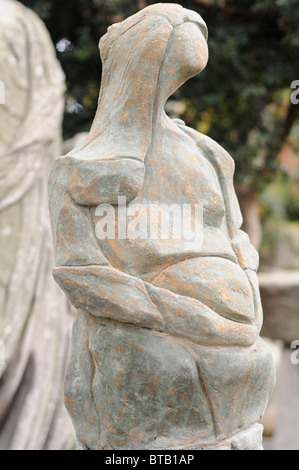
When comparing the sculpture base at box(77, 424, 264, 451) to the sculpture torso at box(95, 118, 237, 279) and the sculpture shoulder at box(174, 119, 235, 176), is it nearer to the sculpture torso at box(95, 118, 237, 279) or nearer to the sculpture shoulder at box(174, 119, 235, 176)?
the sculpture torso at box(95, 118, 237, 279)

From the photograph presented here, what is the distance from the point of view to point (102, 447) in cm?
A: 157

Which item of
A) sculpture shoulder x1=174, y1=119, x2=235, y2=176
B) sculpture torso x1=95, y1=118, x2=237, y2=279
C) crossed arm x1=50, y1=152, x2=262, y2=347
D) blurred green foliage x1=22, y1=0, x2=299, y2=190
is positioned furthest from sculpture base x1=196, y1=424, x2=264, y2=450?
blurred green foliage x1=22, y1=0, x2=299, y2=190

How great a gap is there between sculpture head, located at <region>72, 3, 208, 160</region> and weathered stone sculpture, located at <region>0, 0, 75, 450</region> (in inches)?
60.2

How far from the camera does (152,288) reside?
1476 mm

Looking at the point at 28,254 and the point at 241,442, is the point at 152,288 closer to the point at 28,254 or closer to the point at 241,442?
the point at 241,442

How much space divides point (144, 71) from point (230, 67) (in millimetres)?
3348

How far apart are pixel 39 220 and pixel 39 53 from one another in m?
0.97

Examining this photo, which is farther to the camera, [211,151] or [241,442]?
[211,151]

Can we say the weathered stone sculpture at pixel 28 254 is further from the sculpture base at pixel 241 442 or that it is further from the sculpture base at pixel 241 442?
the sculpture base at pixel 241 442

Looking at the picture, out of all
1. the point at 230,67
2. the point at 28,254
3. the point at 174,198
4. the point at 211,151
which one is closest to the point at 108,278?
the point at 174,198

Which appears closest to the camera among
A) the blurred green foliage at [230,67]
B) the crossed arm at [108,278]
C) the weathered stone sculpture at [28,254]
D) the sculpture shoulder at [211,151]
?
the crossed arm at [108,278]

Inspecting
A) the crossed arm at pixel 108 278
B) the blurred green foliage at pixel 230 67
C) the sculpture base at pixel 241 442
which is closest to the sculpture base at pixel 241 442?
the sculpture base at pixel 241 442

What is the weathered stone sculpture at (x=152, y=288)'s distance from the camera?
4.86ft

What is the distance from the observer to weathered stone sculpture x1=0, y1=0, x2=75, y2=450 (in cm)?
298
